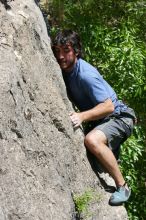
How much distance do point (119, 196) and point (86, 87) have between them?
3.79 feet

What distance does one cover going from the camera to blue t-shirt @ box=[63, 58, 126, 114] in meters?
5.50

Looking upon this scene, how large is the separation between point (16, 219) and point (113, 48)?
3958 mm

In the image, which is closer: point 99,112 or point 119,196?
point 99,112

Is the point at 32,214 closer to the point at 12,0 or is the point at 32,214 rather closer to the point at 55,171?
the point at 55,171

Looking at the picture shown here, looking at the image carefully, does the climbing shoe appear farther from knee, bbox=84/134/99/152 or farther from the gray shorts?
knee, bbox=84/134/99/152

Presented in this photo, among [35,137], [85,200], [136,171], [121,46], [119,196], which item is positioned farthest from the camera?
[136,171]

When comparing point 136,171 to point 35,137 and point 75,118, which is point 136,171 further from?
point 35,137

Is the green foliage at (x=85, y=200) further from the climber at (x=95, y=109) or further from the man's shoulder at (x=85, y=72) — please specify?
the man's shoulder at (x=85, y=72)

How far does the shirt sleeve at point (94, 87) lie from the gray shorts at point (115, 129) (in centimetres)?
28

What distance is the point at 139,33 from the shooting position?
8969 millimetres

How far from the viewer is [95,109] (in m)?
5.50

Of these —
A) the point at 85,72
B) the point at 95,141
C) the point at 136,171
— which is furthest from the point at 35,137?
the point at 136,171

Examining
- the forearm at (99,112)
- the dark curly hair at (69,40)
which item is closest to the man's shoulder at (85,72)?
the dark curly hair at (69,40)

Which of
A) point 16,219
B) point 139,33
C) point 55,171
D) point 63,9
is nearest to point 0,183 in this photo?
point 16,219
